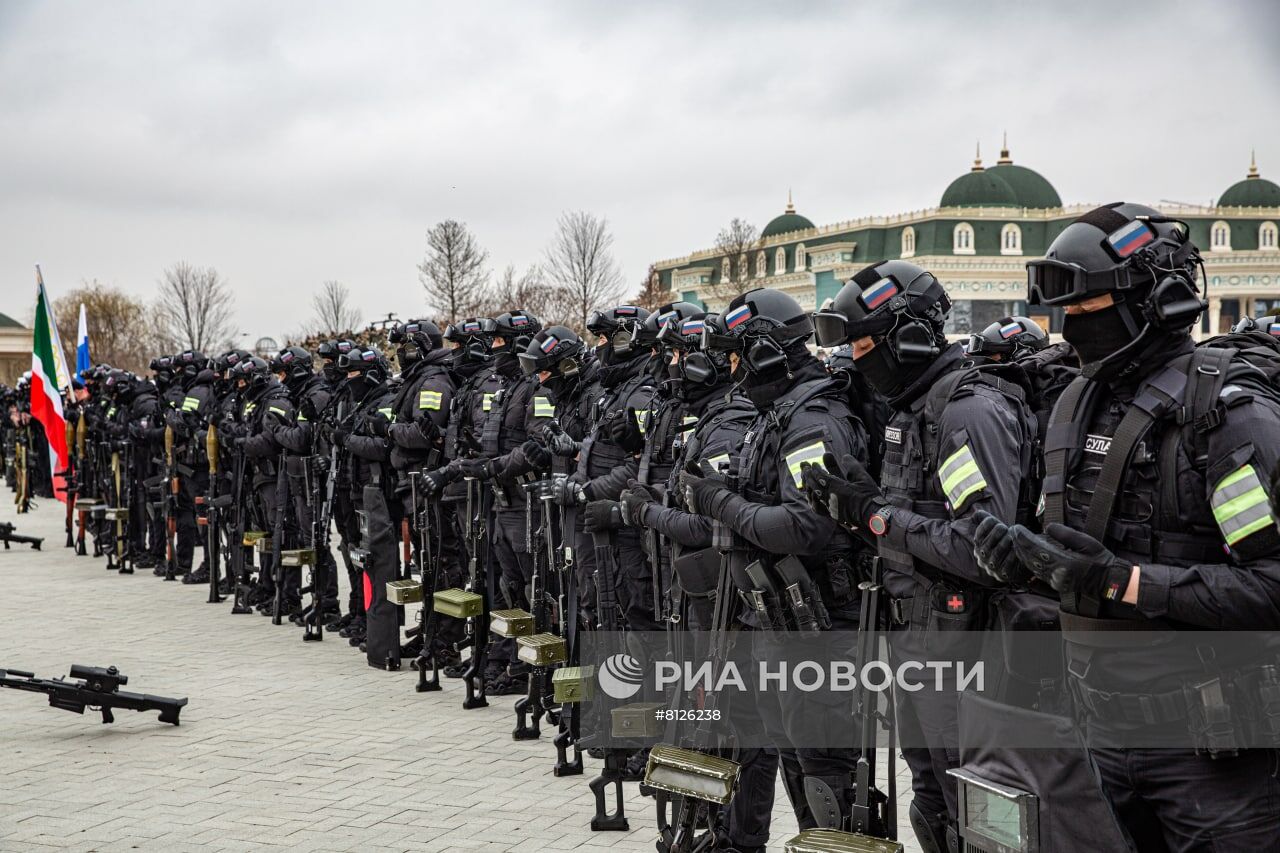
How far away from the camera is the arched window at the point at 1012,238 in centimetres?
8094

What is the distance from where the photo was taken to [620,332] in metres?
8.64

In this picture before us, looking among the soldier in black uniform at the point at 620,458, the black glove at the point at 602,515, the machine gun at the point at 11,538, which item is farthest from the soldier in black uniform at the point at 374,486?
the machine gun at the point at 11,538

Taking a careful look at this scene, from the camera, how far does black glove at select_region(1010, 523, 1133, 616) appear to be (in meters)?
3.17

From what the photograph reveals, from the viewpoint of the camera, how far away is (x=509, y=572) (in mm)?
9656

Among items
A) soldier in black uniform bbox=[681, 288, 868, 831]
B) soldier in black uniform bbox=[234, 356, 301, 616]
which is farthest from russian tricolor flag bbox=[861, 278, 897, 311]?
soldier in black uniform bbox=[234, 356, 301, 616]

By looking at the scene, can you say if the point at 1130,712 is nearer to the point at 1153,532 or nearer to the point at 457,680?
the point at 1153,532

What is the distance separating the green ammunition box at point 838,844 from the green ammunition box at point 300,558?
8.69 metres

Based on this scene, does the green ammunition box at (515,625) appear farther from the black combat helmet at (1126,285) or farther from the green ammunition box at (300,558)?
the black combat helmet at (1126,285)

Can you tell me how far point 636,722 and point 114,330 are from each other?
7244cm

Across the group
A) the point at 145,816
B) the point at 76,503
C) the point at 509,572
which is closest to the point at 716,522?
the point at 145,816

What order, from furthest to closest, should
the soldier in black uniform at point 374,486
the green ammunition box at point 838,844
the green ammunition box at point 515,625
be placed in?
1. the soldier in black uniform at point 374,486
2. the green ammunition box at point 515,625
3. the green ammunition box at point 838,844

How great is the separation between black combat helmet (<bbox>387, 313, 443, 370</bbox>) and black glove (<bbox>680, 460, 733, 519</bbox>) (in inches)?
236

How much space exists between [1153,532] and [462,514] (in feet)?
24.7

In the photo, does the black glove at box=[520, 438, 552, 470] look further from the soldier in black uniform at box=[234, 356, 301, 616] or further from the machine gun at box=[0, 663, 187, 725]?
the soldier in black uniform at box=[234, 356, 301, 616]
